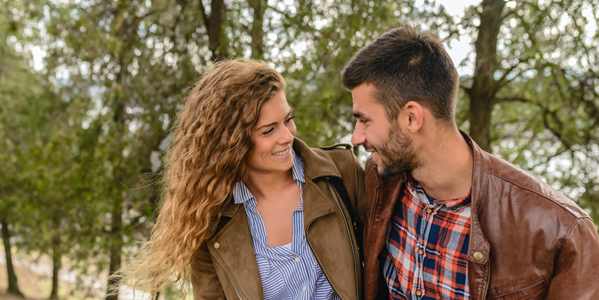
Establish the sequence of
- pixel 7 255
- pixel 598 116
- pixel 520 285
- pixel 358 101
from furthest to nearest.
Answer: pixel 7 255
pixel 598 116
pixel 358 101
pixel 520 285

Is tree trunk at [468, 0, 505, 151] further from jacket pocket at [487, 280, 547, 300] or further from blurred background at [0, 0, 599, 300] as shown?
jacket pocket at [487, 280, 547, 300]

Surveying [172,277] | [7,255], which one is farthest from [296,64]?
[7,255]

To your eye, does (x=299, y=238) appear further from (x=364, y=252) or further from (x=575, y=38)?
(x=575, y=38)

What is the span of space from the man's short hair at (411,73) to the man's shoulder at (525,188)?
34cm

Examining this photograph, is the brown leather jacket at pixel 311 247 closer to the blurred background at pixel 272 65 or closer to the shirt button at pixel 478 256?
the shirt button at pixel 478 256

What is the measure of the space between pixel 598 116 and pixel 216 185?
4283 millimetres

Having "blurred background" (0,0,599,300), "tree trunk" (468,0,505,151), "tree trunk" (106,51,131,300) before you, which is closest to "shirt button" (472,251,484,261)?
"blurred background" (0,0,599,300)

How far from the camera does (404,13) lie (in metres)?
4.22

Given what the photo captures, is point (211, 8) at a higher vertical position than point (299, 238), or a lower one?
higher

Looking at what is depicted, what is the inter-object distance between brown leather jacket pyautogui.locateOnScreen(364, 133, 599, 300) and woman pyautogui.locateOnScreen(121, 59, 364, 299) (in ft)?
2.51

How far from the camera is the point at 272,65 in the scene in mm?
4266

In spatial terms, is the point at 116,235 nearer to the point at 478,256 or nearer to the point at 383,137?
the point at 383,137

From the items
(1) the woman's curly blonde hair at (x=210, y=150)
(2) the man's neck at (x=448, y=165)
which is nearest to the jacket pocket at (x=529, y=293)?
(2) the man's neck at (x=448, y=165)

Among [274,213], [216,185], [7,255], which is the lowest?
[7,255]
